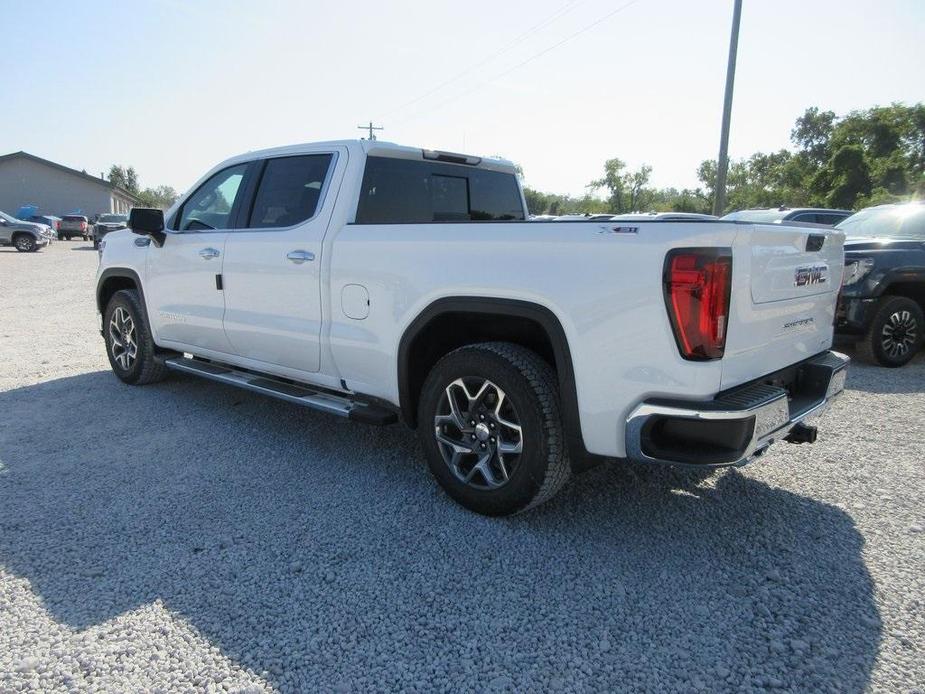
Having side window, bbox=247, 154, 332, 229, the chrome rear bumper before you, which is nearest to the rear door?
side window, bbox=247, 154, 332, 229

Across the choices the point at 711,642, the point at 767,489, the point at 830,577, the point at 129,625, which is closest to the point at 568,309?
the point at 711,642

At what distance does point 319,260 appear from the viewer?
3.79 m

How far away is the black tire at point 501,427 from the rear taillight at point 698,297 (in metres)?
0.70

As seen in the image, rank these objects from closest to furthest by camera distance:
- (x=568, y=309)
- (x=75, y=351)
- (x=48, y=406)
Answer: (x=568, y=309)
(x=48, y=406)
(x=75, y=351)

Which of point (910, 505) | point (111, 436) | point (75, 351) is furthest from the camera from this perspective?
point (75, 351)

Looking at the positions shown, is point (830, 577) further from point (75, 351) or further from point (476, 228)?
point (75, 351)

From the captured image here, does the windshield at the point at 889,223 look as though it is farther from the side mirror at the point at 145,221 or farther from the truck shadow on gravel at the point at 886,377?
the side mirror at the point at 145,221

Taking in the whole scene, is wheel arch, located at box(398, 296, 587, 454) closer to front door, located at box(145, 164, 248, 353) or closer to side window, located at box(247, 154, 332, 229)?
side window, located at box(247, 154, 332, 229)

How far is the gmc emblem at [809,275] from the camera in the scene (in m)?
2.94

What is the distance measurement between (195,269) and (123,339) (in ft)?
5.13

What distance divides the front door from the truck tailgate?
346 centimetres

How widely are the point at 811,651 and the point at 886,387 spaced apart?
4677mm

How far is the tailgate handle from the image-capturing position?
3.01 meters

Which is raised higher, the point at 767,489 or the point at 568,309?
the point at 568,309
